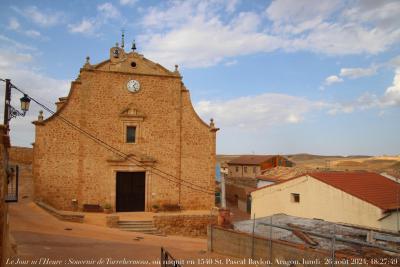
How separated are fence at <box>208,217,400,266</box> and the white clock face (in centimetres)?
1182

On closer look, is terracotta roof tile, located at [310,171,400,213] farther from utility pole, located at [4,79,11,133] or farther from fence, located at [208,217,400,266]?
utility pole, located at [4,79,11,133]

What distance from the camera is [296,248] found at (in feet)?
33.4

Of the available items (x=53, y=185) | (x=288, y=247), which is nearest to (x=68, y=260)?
(x=288, y=247)

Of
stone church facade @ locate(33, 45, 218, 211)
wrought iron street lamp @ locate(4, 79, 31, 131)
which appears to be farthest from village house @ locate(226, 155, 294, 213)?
wrought iron street lamp @ locate(4, 79, 31, 131)

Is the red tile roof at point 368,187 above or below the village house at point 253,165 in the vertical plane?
below

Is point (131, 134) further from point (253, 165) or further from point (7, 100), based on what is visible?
point (253, 165)

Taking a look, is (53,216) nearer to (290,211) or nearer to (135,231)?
(135,231)

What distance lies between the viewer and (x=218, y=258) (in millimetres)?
12891

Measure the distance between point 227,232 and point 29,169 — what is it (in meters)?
25.8

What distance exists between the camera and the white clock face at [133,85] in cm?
2291

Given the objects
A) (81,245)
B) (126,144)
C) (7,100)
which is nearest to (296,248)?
(81,245)

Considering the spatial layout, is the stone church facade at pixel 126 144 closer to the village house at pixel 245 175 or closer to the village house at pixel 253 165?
the village house at pixel 245 175

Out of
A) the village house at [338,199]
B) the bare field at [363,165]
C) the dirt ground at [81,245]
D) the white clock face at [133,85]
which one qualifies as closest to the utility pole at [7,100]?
the dirt ground at [81,245]

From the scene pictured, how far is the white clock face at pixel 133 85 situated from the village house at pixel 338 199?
9.66 metres
